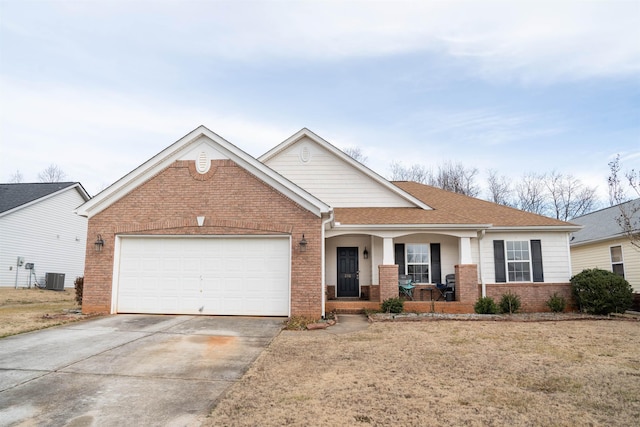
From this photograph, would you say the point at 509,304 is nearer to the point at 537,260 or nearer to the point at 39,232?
the point at 537,260

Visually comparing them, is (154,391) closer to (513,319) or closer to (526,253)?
(513,319)

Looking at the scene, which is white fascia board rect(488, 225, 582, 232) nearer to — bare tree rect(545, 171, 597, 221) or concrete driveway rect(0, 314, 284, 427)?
concrete driveway rect(0, 314, 284, 427)

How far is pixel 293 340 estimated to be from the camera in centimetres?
874

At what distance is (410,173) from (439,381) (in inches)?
1459

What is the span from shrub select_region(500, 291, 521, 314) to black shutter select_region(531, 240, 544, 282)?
1650 mm

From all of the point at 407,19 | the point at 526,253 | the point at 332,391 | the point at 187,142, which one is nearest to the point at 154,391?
the point at 332,391

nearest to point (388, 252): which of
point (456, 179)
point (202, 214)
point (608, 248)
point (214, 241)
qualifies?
point (214, 241)

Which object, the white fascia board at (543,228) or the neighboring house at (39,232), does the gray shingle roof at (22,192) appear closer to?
the neighboring house at (39,232)

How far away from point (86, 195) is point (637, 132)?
99.8 feet

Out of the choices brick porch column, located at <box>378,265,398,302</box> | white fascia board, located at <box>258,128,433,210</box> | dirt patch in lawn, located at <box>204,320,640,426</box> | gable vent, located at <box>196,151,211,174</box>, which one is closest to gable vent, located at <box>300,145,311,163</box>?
white fascia board, located at <box>258,128,433,210</box>

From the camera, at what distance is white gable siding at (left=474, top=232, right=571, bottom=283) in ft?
48.3

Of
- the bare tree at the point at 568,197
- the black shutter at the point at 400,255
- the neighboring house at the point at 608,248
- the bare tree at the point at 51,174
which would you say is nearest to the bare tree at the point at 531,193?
the bare tree at the point at 568,197

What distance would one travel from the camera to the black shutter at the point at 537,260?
14727 millimetres

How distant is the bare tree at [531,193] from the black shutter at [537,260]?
28012 millimetres
